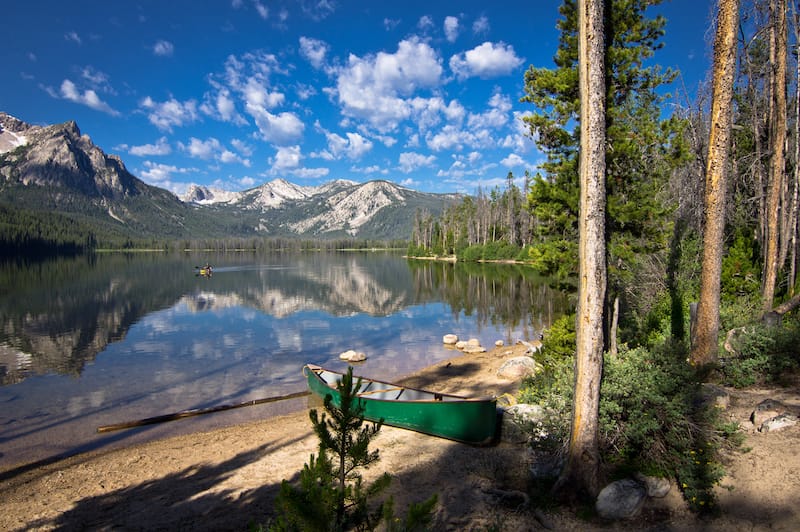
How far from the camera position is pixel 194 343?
27.3 meters

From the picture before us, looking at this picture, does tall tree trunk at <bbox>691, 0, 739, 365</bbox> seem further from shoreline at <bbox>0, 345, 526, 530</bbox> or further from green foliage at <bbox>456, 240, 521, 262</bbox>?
green foliage at <bbox>456, 240, 521, 262</bbox>

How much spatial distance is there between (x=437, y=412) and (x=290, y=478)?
387 cm

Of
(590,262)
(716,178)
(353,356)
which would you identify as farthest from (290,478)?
(353,356)

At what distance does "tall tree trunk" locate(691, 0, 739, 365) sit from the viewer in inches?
407

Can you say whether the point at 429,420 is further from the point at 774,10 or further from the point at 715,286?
the point at 774,10

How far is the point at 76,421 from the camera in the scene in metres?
15.1

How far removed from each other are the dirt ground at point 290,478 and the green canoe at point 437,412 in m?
0.33

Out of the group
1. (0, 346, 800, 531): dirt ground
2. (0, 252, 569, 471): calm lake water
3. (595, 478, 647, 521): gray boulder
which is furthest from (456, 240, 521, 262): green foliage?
(595, 478, 647, 521): gray boulder

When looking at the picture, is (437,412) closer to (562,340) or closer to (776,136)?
(562,340)

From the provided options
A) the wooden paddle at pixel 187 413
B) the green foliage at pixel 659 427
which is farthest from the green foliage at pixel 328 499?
the wooden paddle at pixel 187 413

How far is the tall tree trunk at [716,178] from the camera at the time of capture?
10336 millimetres

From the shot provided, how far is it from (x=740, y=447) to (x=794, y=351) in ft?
17.8

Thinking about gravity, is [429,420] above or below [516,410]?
below

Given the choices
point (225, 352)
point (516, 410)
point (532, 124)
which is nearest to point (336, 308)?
point (225, 352)
